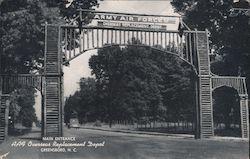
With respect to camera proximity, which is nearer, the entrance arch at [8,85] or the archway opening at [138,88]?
the entrance arch at [8,85]

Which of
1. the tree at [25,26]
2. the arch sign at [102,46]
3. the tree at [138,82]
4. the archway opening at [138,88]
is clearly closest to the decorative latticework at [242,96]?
the arch sign at [102,46]

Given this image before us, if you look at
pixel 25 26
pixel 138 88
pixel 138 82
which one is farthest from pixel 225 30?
pixel 138 88

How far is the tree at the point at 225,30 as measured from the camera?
1385 inches

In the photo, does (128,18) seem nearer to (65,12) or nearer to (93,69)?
(65,12)

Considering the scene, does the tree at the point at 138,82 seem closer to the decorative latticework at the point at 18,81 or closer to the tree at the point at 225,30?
the tree at the point at 225,30

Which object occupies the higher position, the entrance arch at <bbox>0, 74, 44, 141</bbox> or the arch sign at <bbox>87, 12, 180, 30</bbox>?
the arch sign at <bbox>87, 12, 180, 30</bbox>

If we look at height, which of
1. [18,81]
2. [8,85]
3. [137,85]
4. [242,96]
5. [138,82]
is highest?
[138,82]

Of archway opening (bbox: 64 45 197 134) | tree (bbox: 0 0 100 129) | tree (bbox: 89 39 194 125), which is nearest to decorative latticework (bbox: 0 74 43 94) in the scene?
tree (bbox: 0 0 100 129)

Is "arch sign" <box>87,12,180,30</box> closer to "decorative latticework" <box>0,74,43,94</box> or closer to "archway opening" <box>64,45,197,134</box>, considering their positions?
"decorative latticework" <box>0,74,43,94</box>

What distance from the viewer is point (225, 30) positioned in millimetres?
36906

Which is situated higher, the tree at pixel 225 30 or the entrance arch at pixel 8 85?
the tree at pixel 225 30

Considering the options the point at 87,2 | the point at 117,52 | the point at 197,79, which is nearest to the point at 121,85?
the point at 117,52

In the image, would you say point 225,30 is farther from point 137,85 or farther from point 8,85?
point 137,85

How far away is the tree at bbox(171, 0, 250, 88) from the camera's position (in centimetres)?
3519
